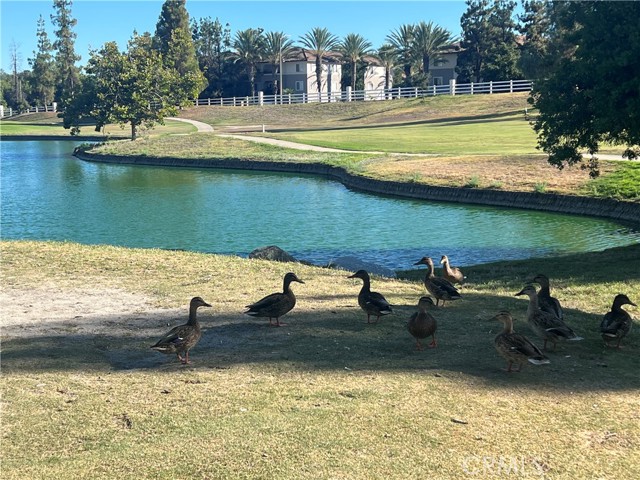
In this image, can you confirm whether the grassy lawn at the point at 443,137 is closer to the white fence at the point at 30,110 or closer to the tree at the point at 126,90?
the tree at the point at 126,90

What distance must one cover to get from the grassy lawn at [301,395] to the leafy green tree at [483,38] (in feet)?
279

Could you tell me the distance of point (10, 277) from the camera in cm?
1437

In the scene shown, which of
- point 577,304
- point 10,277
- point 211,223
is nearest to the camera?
point 577,304

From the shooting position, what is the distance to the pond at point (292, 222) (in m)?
23.7

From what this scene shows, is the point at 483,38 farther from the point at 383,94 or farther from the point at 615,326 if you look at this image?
the point at 615,326

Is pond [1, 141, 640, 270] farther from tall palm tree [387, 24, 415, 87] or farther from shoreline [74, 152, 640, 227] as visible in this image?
tall palm tree [387, 24, 415, 87]

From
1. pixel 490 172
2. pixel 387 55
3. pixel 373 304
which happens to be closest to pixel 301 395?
pixel 373 304

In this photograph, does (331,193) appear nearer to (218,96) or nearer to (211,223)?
(211,223)

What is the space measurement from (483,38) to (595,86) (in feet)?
267

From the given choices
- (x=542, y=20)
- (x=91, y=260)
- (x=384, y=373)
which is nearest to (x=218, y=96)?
(x=542, y=20)

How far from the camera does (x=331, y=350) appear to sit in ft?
31.1

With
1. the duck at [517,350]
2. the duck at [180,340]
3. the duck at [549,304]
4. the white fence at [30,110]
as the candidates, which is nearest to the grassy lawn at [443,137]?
the duck at [549,304]

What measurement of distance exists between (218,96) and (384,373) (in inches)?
4414

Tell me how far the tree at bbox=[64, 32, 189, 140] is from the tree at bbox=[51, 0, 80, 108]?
58.0 meters
